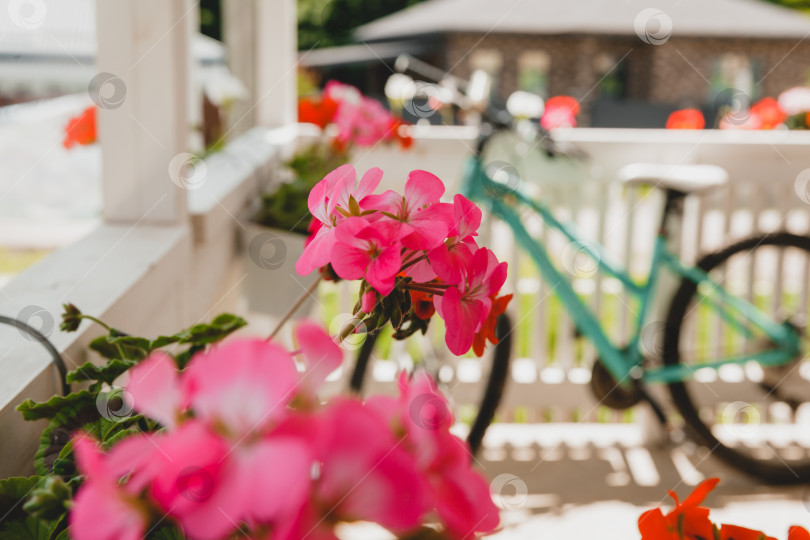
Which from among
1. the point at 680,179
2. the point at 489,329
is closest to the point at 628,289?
the point at 680,179

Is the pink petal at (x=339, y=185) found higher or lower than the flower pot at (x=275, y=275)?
higher

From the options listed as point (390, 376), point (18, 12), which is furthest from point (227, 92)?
point (18, 12)

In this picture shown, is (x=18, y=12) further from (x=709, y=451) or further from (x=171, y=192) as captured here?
(x=709, y=451)

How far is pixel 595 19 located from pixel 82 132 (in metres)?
15.0

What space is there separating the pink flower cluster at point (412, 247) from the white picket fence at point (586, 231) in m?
1.69

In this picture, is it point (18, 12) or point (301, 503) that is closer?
point (301, 503)

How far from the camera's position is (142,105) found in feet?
3.80

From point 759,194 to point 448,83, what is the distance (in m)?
1.25

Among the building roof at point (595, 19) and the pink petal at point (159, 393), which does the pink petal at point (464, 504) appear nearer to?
the pink petal at point (159, 393)

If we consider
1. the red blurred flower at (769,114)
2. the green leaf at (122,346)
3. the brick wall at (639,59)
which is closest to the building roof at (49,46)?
the green leaf at (122,346)

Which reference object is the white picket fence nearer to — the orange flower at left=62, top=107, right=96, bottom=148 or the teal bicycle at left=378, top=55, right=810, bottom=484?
the teal bicycle at left=378, top=55, right=810, bottom=484

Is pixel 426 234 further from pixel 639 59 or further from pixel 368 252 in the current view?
pixel 639 59

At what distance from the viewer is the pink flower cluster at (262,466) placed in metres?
0.21

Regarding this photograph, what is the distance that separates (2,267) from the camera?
6.42 feet
